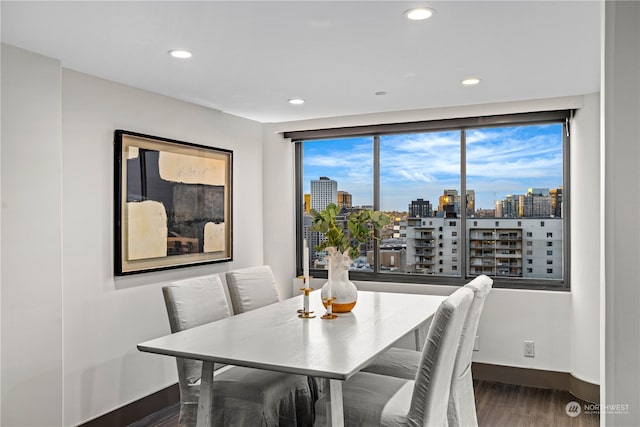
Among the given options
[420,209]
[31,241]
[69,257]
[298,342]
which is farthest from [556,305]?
[31,241]

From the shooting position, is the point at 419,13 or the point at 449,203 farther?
the point at 449,203

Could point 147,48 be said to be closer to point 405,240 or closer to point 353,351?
point 353,351

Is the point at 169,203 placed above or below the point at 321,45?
below

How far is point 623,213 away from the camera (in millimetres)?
1430

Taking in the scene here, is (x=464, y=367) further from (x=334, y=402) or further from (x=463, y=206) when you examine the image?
(x=463, y=206)

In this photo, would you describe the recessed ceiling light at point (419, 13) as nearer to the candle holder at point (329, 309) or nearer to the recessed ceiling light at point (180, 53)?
the recessed ceiling light at point (180, 53)

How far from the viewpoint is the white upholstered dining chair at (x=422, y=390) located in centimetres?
213

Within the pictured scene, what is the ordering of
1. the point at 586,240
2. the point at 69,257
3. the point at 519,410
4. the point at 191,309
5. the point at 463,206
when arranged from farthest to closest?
the point at 463,206 < the point at 586,240 < the point at 519,410 < the point at 69,257 < the point at 191,309

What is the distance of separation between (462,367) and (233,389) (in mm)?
1225

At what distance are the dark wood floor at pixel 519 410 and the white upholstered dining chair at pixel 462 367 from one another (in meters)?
0.69

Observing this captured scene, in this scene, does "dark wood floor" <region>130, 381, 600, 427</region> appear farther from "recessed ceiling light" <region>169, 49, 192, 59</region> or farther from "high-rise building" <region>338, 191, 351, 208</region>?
"recessed ceiling light" <region>169, 49, 192, 59</region>

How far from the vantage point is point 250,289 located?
11.5 feet

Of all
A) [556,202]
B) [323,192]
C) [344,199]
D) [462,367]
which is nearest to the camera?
[462,367]

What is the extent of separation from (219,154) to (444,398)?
285cm
